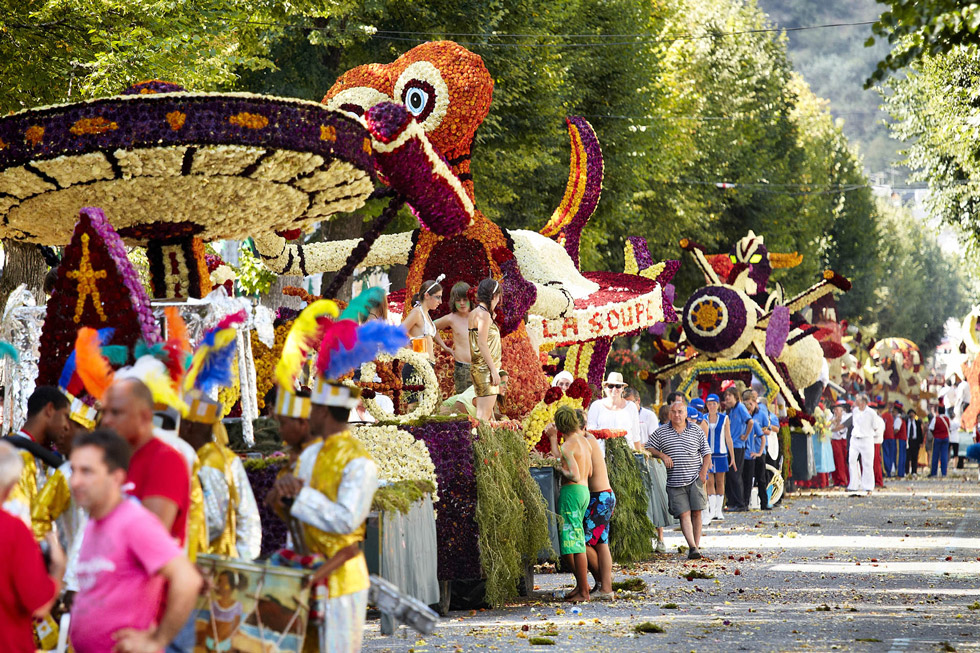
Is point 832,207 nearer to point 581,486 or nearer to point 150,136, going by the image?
point 581,486

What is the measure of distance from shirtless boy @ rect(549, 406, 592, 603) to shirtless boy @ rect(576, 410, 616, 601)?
3.5 inches

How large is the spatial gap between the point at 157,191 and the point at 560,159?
20.1 m

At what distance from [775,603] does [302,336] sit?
6.40 m

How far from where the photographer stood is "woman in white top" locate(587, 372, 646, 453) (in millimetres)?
17797

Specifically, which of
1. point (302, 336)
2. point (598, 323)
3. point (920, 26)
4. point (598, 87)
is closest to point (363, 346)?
point (302, 336)

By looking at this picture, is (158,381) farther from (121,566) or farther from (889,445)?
(889,445)

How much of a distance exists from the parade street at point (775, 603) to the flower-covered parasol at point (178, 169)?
10.3 feet

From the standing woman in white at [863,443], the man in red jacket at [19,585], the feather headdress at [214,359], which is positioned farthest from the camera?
the standing woman in white at [863,443]

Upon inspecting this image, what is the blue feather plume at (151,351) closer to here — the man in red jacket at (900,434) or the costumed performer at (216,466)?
the costumed performer at (216,466)

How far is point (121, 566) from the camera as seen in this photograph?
4793 millimetres

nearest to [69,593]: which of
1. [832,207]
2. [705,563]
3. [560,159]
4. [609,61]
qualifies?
[705,563]

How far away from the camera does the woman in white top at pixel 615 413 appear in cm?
1780

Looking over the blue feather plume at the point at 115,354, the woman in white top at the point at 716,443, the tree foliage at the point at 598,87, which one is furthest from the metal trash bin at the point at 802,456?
the blue feather plume at the point at 115,354

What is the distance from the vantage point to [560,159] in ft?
96.5
